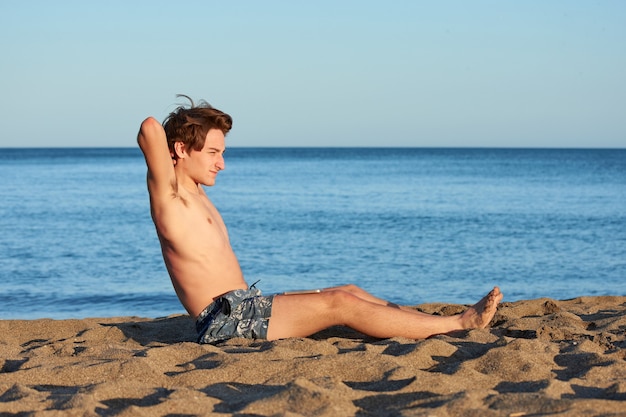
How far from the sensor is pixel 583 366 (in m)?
4.15

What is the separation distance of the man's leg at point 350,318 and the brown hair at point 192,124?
115 centimetres

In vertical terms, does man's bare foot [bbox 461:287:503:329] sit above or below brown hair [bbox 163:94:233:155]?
below

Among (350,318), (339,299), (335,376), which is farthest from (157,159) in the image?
(335,376)

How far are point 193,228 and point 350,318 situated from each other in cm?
113

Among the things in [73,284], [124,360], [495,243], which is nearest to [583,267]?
[495,243]

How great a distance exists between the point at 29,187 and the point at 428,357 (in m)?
28.5

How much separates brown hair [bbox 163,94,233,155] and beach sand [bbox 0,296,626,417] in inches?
51.6

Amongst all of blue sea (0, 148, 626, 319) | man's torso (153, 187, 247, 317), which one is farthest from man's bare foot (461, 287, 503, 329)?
blue sea (0, 148, 626, 319)

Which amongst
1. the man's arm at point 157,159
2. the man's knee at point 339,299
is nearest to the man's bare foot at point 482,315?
the man's knee at point 339,299

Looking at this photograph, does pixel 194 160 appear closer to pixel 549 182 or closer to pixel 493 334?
pixel 493 334

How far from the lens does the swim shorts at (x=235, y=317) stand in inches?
198

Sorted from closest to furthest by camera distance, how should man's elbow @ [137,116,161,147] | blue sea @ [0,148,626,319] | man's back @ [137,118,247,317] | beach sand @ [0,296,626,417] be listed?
1. beach sand @ [0,296,626,417]
2. man's elbow @ [137,116,161,147]
3. man's back @ [137,118,247,317]
4. blue sea @ [0,148,626,319]

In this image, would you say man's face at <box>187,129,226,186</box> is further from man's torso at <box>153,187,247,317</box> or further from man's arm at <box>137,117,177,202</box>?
man's arm at <box>137,117,177,202</box>

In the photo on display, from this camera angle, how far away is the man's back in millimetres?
4992
